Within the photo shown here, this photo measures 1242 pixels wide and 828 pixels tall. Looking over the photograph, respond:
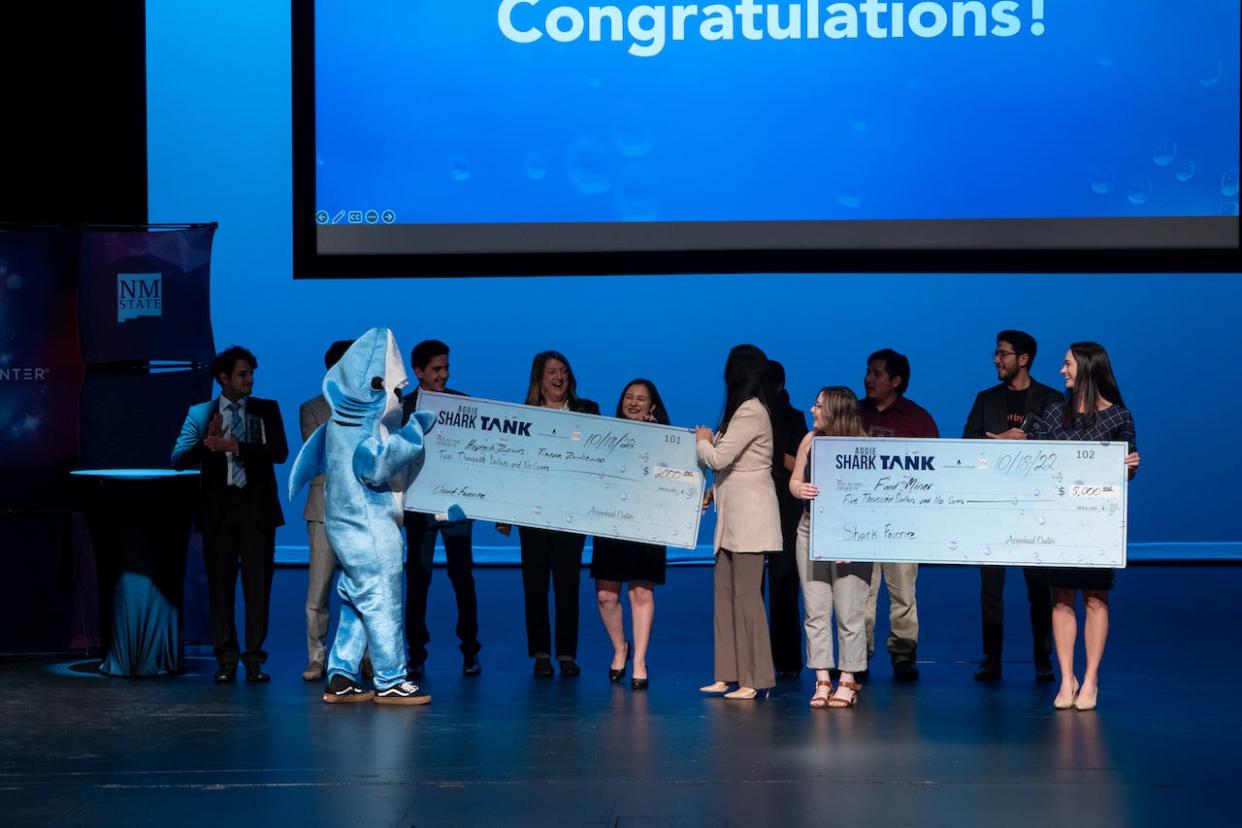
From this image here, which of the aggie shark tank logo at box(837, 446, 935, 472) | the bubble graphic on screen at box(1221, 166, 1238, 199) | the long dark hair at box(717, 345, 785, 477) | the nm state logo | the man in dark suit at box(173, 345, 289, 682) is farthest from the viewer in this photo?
the bubble graphic on screen at box(1221, 166, 1238, 199)

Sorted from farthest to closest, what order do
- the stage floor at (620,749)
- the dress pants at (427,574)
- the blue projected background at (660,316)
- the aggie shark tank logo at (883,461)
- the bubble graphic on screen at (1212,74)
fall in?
1. the blue projected background at (660,316)
2. the bubble graphic on screen at (1212,74)
3. the dress pants at (427,574)
4. the aggie shark tank logo at (883,461)
5. the stage floor at (620,749)

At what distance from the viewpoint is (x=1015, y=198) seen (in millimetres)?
10953

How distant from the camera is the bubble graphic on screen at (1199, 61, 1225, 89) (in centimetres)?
1113

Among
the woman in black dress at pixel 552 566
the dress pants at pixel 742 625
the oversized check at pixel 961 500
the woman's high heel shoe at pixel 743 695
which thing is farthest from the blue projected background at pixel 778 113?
the woman's high heel shoe at pixel 743 695

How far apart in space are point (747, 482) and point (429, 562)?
5.30 feet

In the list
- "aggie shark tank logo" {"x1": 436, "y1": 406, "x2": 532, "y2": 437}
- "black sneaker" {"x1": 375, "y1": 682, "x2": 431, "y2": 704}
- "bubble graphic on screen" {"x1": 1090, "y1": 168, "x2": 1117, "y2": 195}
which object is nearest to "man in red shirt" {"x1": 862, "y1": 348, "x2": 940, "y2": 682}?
"aggie shark tank logo" {"x1": 436, "y1": 406, "x2": 532, "y2": 437}

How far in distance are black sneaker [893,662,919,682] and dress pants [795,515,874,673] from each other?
26.2 inches

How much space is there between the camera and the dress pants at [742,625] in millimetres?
6762

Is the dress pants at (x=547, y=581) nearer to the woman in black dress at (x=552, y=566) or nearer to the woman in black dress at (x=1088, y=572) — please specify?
the woman in black dress at (x=552, y=566)

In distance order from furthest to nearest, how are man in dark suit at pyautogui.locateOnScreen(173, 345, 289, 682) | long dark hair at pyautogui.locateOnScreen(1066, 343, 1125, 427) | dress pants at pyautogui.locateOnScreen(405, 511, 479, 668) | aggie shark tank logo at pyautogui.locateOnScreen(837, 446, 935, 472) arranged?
1. dress pants at pyautogui.locateOnScreen(405, 511, 479, 668)
2. man in dark suit at pyautogui.locateOnScreen(173, 345, 289, 682)
3. aggie shark tank logo at pyautogui.locateOnScreen(837, 446, 935, 472)
4. long dark hair at pyautogui.locateOnScreen(1066, 343, 1125, 427)

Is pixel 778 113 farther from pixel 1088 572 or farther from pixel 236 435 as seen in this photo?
pixel 1088 572

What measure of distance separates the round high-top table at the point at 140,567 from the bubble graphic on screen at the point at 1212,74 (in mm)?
7416

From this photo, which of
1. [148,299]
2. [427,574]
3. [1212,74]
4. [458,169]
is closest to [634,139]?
[458,169]

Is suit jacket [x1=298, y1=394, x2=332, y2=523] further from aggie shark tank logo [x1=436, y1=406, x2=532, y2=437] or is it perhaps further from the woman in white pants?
the woman in white pants
